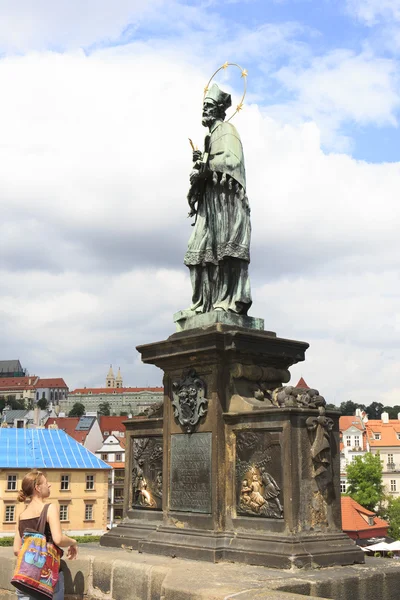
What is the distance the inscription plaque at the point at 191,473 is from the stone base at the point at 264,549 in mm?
294

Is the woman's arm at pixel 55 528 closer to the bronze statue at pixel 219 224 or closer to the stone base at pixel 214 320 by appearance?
the stone base at pixel 214 320

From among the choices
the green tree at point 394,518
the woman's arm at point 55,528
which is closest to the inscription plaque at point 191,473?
the woman's arm at point 55,528

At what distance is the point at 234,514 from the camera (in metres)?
7.17

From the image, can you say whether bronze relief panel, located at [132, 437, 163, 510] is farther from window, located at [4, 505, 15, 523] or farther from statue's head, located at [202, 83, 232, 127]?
window, located at [4, 505, 15, 523]

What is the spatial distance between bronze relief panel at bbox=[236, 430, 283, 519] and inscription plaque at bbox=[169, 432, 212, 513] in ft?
1.13

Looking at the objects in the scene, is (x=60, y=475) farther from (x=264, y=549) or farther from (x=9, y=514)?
(x=264, y=549)

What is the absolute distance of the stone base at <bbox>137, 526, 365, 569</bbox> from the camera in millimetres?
6367

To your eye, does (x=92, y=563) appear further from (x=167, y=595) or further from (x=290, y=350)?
(x=290, y=350)

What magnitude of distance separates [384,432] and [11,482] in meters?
39.4

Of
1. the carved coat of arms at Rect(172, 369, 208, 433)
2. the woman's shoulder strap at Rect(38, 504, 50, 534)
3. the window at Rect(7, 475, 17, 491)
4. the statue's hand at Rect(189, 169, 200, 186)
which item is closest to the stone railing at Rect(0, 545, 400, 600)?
the woman's shoulder strap at Rect(38, 504, 50, 534)

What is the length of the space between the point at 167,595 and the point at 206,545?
1671mm

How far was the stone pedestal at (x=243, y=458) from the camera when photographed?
262 inches

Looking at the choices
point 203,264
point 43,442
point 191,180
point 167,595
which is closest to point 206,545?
point 167,595

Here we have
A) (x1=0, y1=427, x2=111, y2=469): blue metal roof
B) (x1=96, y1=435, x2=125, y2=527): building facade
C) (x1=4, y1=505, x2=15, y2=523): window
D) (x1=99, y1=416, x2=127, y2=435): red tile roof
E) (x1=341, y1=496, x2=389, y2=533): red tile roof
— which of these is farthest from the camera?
(x1=99, y1=416, x2=127, y2=435): red tile roof
